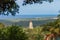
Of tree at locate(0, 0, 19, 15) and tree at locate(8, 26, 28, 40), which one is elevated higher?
tree at locate(0, 0, 19, 15)

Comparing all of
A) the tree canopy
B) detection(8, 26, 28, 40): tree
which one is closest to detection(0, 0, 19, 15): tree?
the tree canopy

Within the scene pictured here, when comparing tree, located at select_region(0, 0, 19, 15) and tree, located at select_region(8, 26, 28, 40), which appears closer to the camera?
tree, located at select_region(0, 0, 19, 15)

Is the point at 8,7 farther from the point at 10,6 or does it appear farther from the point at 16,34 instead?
the point at 16,34

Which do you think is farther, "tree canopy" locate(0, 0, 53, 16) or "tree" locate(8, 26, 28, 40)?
"tree" locate(8, 26, 28, 40)

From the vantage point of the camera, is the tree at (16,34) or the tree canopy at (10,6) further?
the tree at (16,34)

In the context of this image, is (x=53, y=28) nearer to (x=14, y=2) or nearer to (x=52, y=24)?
(x=52, y=24)

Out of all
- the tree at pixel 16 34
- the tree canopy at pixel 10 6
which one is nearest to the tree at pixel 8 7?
the tree canopy at pixel 10 6

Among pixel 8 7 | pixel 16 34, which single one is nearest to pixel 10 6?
pixel 8 7

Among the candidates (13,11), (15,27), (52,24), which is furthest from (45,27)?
(13,11)

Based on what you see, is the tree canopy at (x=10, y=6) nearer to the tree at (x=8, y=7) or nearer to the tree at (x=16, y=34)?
the tree at (x=8, y=7)

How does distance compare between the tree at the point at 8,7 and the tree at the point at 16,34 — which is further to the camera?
the tree at the point at 16,34

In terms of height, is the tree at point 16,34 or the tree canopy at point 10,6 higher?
the tree canopy at point 10,6

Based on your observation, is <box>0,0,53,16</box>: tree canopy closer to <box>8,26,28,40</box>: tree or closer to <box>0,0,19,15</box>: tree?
<box>0,0,19,15</box>: tree
